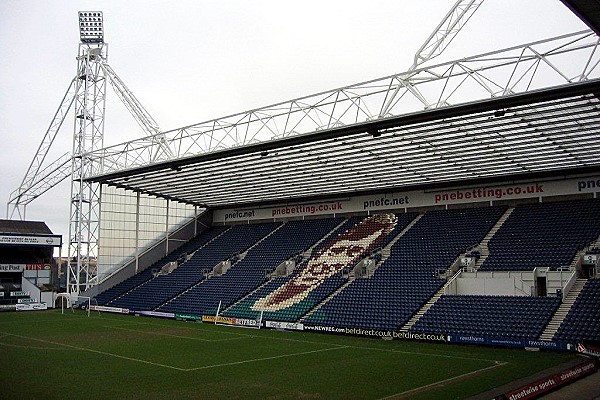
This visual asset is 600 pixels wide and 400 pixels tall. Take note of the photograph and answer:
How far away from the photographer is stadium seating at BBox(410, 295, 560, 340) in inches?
1046

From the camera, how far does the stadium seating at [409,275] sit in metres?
32.0

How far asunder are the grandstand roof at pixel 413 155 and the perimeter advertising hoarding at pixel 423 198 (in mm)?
893

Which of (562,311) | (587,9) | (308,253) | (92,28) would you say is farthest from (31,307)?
(587,9)

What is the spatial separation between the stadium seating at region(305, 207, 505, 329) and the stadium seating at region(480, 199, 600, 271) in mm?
1820

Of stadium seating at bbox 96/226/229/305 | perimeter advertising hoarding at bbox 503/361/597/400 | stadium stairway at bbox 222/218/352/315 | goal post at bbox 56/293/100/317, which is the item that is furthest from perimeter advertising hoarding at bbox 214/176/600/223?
perimeter advertising hoarding at bbox 503/361/597/400

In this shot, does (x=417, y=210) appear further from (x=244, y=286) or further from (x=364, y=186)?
(x=244, y=286)

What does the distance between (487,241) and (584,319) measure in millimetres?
10540

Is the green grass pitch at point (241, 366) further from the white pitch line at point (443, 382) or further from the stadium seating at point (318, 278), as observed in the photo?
the stadium seating at point (318, 278)

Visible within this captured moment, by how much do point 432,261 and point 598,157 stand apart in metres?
11.4

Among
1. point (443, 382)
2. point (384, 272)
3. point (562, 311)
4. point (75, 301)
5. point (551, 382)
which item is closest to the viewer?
point (551, 382)

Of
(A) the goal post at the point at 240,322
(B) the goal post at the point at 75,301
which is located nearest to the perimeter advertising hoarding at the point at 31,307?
(B) the goal post at the point at 75,301

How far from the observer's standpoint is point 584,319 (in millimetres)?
25328

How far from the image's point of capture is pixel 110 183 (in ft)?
159

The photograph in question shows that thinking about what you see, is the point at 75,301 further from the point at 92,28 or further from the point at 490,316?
the point at 490,316
